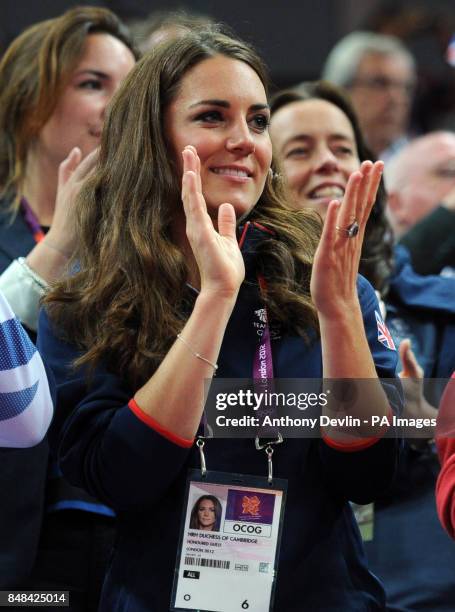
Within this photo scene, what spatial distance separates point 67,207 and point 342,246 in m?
0.93

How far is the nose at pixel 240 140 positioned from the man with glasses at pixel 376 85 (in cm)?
268

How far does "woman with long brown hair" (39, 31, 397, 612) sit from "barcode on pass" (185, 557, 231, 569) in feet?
0.12

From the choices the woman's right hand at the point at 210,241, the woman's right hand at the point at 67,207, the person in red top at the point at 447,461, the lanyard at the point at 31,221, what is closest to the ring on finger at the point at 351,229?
the woman's right hand at the point at 210,241

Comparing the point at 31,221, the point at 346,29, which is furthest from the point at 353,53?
the point at 31,221

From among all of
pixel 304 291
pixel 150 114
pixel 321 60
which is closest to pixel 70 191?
pixel 150 114

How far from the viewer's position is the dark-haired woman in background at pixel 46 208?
7.52 feet

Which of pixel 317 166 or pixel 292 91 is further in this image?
pixel 292 91

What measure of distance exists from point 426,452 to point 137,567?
92 centimetres

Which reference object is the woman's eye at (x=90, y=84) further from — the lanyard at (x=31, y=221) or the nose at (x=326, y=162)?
the nose at (x=326, y=162)

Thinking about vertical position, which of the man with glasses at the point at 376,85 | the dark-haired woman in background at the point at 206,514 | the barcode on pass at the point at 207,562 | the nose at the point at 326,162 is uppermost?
the man with glasses at the point at 376,85

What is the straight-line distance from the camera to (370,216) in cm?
295

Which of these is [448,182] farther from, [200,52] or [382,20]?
[382,20]

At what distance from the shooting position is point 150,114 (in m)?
2.20

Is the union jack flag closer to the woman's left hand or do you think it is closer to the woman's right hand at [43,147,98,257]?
the woman's left hand
